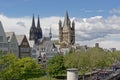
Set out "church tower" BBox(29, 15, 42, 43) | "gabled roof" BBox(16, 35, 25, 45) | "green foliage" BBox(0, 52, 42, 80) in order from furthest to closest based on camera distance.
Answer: "church tower" BBox(29, 15, 42, 43) < "gabled roof" BBox(16, 35, 25, 45) < "green foliage" BBox(0, 52, 42, 80)

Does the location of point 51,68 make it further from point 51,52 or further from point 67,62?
point 51,52

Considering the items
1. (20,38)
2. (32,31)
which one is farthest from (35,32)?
(20,38)

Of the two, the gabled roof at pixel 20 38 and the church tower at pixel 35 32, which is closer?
the gabled roof at pixel 20 38

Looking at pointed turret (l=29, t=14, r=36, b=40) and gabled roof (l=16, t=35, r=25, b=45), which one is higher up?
pointed turret (l=29, t=14, r=36, b=40)

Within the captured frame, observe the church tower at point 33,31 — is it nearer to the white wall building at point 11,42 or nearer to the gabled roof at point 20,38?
the gabled roof at point 20,38

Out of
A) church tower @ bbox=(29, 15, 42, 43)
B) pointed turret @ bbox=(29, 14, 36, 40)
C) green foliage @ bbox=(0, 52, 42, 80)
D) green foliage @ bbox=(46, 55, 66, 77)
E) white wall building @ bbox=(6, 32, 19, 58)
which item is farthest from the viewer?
church tower @ bbox=(29, 15, 42, 43)

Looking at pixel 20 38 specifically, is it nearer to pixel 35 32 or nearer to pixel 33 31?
pixel 35 32

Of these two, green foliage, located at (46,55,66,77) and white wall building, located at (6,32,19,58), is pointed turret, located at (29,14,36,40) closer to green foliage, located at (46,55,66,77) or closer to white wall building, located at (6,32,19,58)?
white wall building, located at (6,32,19,58)

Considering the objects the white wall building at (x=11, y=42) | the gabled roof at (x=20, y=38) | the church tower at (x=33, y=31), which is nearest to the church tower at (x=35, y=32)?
the church tower at (x=33, y=31)

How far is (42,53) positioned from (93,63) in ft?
171

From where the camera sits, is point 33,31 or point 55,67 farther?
point 33,31

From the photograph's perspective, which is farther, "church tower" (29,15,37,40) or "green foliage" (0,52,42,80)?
"church tower" (29,15,37,40)

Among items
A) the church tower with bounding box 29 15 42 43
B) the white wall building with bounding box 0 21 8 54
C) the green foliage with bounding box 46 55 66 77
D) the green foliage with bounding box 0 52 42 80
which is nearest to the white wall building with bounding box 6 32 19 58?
the white wall building with bounding box 0 21 8 54

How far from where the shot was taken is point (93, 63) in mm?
95438
